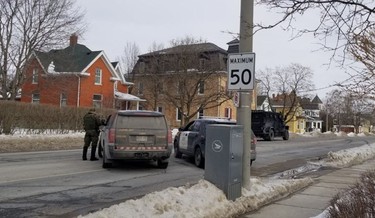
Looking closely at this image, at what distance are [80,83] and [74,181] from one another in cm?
3648

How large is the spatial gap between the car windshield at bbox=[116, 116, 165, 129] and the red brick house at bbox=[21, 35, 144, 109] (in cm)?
2861

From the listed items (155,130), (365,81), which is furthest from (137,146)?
(365,81)

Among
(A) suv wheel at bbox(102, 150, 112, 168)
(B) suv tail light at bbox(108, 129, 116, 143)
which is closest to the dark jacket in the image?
(A) suv wheel at bbox(102, 150, 112, 168)

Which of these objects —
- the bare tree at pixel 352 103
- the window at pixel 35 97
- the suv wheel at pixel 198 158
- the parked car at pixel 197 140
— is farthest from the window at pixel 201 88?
the suv wheel at pixel 198 158

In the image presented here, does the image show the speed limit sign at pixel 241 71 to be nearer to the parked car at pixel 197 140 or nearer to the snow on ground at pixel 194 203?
the snow on ground at pixel 194 203

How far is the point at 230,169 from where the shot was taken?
7.98 metres

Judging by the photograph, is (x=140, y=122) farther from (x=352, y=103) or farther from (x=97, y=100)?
(x=97, y=100)

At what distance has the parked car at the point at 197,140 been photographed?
1517cm

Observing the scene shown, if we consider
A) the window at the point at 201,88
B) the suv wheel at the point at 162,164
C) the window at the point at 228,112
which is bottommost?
the suv wheel at the point at 162,164

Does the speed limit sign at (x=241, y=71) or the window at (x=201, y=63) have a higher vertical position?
the window at (x=201, y=63)

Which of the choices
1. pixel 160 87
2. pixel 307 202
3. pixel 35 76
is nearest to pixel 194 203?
pixel 307 202

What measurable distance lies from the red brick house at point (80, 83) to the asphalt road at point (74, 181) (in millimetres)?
26606

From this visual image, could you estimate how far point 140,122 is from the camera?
530 inches

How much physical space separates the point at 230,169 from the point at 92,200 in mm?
2935
